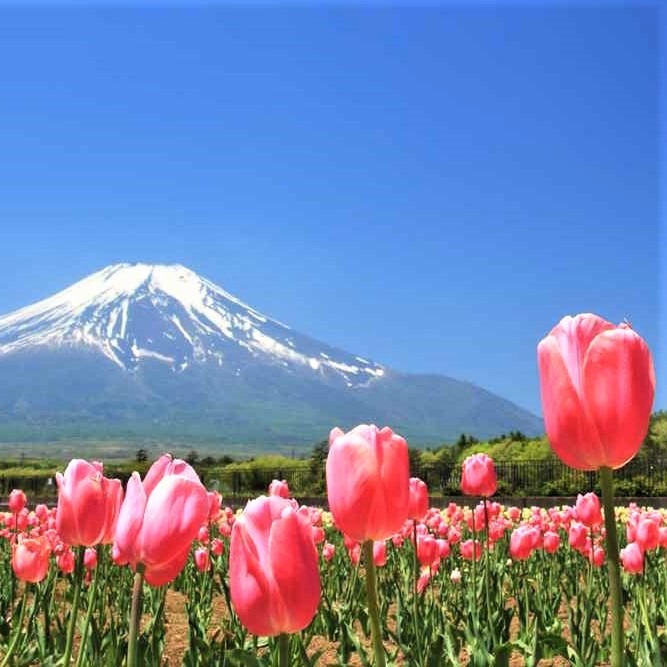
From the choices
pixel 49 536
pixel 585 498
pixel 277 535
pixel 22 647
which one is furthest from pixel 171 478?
pixel 49 536

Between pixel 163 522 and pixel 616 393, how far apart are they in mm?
921

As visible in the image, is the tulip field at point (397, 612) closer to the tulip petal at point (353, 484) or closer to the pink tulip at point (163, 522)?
the tulip petal at point (353, 484)

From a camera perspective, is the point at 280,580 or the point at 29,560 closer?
the point at 280,580

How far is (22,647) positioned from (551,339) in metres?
3.30

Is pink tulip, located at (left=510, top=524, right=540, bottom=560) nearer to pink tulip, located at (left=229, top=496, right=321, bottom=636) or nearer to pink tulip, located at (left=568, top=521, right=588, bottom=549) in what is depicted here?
pink tulip, located at (left=568, top=521, right=588, bottom=549)

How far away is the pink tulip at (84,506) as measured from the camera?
2512 mm

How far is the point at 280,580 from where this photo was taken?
5.47 ft

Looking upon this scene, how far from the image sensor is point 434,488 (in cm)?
2711

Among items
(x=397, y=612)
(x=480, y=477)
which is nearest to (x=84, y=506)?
(x=480, y=477)

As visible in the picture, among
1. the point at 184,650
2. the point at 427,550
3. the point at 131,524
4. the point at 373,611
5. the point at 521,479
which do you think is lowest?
the point at 184,650

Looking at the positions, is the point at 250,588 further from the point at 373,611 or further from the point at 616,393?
the point at 616,393

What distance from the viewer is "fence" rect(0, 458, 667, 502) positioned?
21.9 metres

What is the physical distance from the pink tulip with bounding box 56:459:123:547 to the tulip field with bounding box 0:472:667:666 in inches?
2.9

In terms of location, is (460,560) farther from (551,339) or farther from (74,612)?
(551,339)
